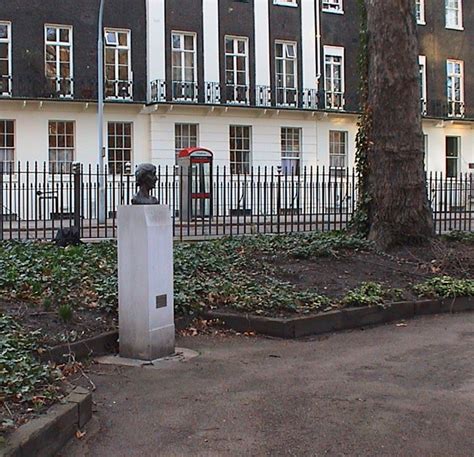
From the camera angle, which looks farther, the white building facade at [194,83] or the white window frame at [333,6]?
the white window frame at [333,6]

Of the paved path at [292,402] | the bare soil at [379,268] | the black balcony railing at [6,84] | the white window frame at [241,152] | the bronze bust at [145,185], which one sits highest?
the black balcony railing at [6,84]

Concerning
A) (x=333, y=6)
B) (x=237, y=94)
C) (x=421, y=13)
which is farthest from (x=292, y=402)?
(x=421, y=13)

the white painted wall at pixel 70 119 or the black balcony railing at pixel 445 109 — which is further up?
the black balcony railing at pixel 445 109

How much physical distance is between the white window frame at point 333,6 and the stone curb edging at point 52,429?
33.3 m

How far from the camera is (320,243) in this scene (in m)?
12.3

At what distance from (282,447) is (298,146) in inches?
1212

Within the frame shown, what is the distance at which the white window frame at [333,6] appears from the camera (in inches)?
1417

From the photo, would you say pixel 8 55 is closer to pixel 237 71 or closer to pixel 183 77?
pixel 183 77

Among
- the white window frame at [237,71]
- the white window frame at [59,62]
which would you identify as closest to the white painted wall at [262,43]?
the white window frame at [237,71]

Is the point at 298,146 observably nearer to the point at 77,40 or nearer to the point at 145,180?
the point at 77,40

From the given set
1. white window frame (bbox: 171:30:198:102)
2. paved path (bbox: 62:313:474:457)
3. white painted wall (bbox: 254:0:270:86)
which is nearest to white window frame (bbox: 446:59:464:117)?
white painted wall (bbox: 254:0:270:86)

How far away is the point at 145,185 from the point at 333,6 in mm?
31097

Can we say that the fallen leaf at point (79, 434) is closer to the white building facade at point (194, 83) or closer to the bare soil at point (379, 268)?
the bare soil at point (379, 268)

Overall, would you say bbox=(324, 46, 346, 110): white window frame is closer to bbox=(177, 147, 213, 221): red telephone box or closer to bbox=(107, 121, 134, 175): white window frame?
bbox=(177, 147, 213, 221): red telephone box
